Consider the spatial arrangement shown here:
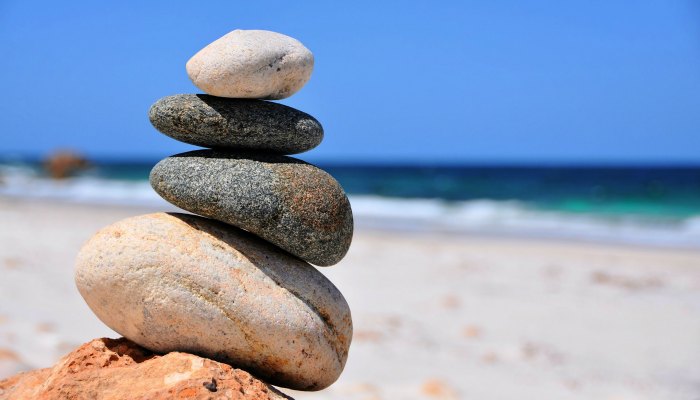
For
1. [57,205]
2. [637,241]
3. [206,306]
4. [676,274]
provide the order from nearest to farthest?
[206,306], [676,274], [637,241], [57,205]

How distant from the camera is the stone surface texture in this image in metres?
3.84

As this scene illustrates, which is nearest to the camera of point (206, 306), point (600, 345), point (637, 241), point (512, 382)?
point (206, 306)

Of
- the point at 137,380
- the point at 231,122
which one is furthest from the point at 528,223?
the point at 137,380

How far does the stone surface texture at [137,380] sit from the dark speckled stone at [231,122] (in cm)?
126

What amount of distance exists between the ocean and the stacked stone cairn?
52.6ft

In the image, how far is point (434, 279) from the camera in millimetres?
12211

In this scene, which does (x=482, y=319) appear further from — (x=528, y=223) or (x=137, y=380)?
(x=528, y=223)

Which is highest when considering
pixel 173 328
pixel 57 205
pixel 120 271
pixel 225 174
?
pixel 225 174

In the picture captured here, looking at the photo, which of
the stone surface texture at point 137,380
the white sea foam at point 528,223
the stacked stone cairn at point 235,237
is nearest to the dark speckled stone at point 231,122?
the stacked stone cairn at point 235,237

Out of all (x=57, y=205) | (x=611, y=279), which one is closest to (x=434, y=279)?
(x=611, y=279)

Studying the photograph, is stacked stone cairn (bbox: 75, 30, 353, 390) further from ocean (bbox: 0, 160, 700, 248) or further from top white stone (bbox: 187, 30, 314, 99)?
ocean (bbox: 0, 160, 700, 248)

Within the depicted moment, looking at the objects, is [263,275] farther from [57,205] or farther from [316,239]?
[57,205]

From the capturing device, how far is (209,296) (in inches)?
160

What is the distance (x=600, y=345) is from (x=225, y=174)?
20.7ft
